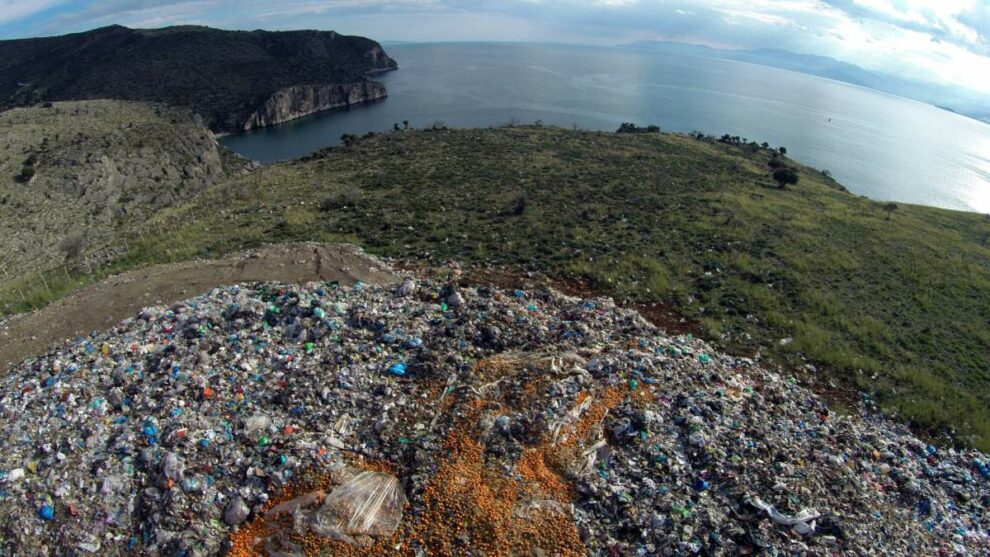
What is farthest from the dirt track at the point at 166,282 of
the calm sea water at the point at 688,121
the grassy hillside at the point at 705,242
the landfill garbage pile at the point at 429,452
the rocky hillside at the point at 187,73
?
the rocky hillside at the point at 187,73

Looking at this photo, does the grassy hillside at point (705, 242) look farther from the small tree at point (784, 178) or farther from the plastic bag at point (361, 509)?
the plastic bag at point (361, 509)

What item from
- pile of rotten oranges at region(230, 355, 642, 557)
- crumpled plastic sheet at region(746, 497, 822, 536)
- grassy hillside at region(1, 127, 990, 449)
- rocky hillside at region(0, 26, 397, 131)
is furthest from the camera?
Answer: rocky hillside at region(0, 26, 397, 131)

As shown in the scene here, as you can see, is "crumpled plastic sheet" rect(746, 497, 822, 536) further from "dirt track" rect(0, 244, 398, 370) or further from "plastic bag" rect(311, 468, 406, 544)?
"dirt track" rect(0, 244, 398, 370)

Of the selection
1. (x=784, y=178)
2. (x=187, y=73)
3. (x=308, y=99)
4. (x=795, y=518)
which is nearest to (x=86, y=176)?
(x=795, y=518)

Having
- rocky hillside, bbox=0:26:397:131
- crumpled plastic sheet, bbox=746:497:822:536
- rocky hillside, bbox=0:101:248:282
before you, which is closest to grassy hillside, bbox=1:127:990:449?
rocky hillside, bbox=0:101:248:282

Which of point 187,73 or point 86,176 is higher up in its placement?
point 187,73

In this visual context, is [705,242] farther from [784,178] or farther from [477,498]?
[784,178]
